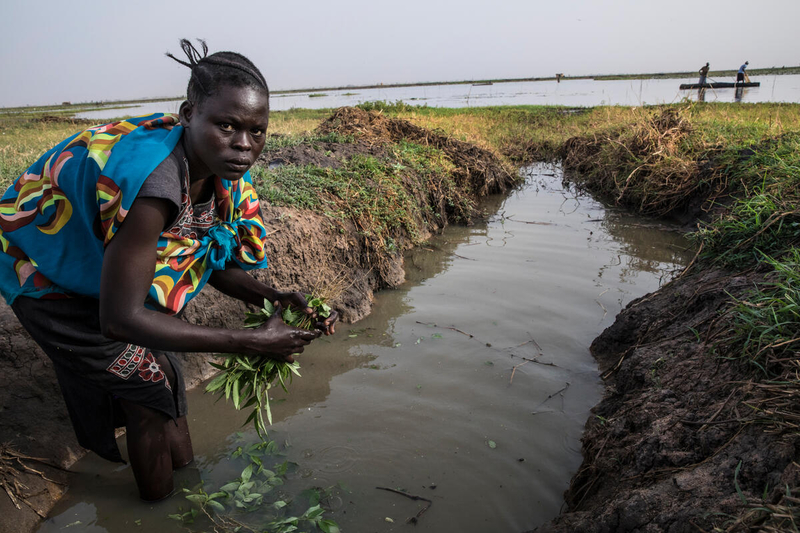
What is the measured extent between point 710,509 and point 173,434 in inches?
87.4

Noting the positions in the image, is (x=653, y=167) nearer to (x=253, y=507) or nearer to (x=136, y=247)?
(x=253, y=507)

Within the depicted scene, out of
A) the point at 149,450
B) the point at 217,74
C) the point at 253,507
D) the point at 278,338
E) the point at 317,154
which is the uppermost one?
the point at 217,74

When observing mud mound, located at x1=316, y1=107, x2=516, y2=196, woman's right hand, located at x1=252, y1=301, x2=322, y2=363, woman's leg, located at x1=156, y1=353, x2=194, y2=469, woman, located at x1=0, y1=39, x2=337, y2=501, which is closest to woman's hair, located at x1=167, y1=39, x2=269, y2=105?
woman, located at x1=0, y1=39, x2=337, y2=501

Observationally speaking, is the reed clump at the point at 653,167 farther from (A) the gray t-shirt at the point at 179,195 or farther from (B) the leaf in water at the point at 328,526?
(A) the gray t-shirt at the point at 179,195

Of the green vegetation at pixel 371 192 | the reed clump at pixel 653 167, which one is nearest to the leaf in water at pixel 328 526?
the green vegetation at pixel 371 192

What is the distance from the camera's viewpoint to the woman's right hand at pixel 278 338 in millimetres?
1815

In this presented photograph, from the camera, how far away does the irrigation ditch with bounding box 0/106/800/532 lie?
1710 millimetres

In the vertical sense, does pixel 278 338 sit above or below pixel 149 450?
above

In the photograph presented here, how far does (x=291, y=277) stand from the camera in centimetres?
391

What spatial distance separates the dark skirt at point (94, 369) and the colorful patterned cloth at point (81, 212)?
0.07 metres

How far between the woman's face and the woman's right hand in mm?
547

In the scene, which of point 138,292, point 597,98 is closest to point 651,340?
point 138,292

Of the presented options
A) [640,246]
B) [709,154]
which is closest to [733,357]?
[640,246]

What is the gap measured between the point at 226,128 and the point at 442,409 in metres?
2.00
